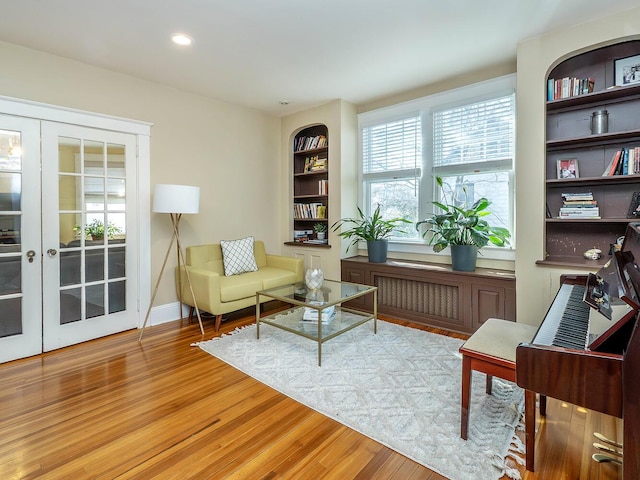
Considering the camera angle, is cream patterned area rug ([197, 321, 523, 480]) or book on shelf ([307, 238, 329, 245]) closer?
cream patterned area rug ([197, 321, 523, 480])

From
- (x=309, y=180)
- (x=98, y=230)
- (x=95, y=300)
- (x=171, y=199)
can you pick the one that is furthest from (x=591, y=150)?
(x=95, y=300)

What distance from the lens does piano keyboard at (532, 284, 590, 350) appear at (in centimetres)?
135

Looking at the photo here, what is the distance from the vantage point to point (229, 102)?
435 cm

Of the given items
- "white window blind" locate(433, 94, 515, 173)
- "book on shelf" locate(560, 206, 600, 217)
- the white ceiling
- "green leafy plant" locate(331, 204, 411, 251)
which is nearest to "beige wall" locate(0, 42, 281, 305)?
the white ceiling

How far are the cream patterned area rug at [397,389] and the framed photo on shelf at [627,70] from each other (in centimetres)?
256

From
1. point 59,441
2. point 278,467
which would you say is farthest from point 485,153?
point 59,441

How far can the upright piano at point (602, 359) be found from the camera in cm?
106

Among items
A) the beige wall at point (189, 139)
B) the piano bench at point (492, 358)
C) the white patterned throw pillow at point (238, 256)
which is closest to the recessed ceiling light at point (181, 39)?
the beige wall at point (189, 139)

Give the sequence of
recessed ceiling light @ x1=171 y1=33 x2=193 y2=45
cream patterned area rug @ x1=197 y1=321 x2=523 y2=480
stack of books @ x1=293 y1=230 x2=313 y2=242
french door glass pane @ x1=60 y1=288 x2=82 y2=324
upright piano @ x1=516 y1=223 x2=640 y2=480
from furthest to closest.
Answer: stack of books @ x1=293 y1=230 x2=313 y2=242
french door glass pane @ x1=60 y1=288 x2=82 y2=324
recessed ceiling light @ x1=171 y1=33 x2=193 y2=45
cream patterned area rug @ x1=197 y1=321 x2=523 y2=480
upright piano @ x1=516 y1=223 x2=640 y2=480

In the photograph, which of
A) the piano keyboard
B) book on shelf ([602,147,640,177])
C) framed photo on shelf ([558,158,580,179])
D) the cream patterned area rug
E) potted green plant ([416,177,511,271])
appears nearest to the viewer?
the piano keyboard

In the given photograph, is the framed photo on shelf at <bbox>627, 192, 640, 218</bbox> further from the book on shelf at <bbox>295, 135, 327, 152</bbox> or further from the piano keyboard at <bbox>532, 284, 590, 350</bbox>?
the book on shelf at <bbox>295, 135, 327, 152</bbox>

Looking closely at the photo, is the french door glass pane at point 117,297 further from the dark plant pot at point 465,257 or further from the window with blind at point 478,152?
the window with blind at point 478,152

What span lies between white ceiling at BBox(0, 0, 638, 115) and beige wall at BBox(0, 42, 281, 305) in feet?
0.57

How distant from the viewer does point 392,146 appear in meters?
4.30
